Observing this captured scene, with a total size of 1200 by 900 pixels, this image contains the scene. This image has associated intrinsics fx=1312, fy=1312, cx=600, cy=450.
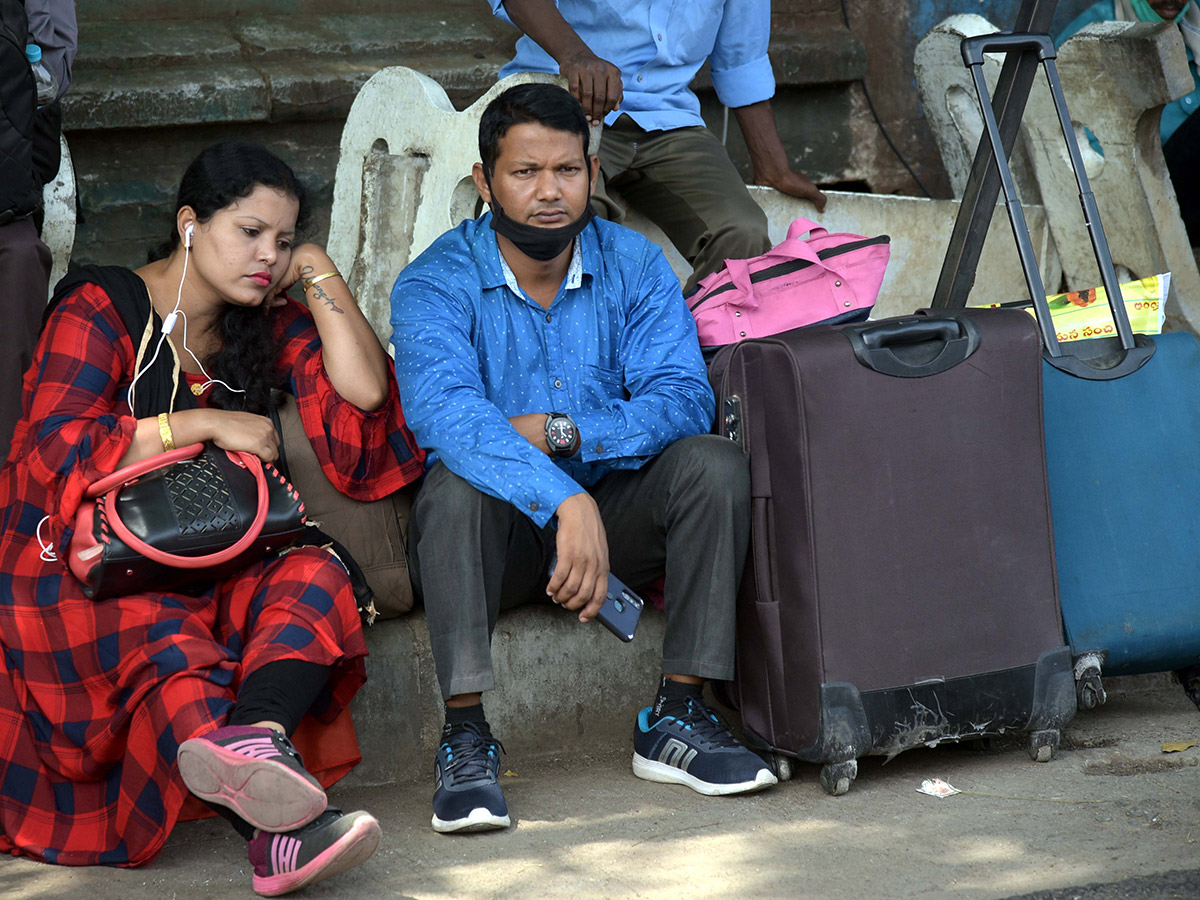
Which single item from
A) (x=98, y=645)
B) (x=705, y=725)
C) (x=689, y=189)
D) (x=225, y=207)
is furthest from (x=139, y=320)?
(x=689, y=189)

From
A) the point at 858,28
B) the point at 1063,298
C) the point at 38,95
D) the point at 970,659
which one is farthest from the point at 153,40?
the point at 970,659

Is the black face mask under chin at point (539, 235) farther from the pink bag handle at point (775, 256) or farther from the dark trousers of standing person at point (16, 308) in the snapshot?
the dark trousers of standing person at point (16, 308)

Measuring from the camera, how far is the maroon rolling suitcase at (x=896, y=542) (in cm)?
251

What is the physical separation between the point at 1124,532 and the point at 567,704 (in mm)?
1256

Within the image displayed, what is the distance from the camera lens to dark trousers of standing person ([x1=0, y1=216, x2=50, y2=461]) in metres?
2.87

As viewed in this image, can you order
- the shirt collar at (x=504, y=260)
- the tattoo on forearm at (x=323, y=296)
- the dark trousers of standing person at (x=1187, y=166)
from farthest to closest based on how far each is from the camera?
the dark trousers of standing person at (x=1187, y=166)
the shirt collar at (x=504, y=260)
the tattoo on forearm at (x=323, y=296)

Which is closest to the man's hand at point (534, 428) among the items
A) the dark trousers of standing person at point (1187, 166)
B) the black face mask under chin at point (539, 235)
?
the black face mask under chin at point (539, 235)

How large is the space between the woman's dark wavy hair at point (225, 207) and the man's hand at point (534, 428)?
0.51 meters

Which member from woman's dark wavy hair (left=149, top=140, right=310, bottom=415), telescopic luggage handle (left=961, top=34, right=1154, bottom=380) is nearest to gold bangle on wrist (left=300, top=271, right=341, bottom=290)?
woman's dark wavy hair (left=149, top=140, right=310, bottom=415)

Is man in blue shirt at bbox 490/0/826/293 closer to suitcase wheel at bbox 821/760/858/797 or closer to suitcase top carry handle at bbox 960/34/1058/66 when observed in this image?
suitcase top carry handle at bbox 960/34/1058/66

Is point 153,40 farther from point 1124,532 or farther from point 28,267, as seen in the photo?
point 1124,532

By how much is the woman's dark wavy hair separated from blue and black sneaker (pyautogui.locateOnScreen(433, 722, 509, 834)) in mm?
785

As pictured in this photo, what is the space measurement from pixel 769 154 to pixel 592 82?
3.21ft

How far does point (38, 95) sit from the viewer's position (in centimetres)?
298
